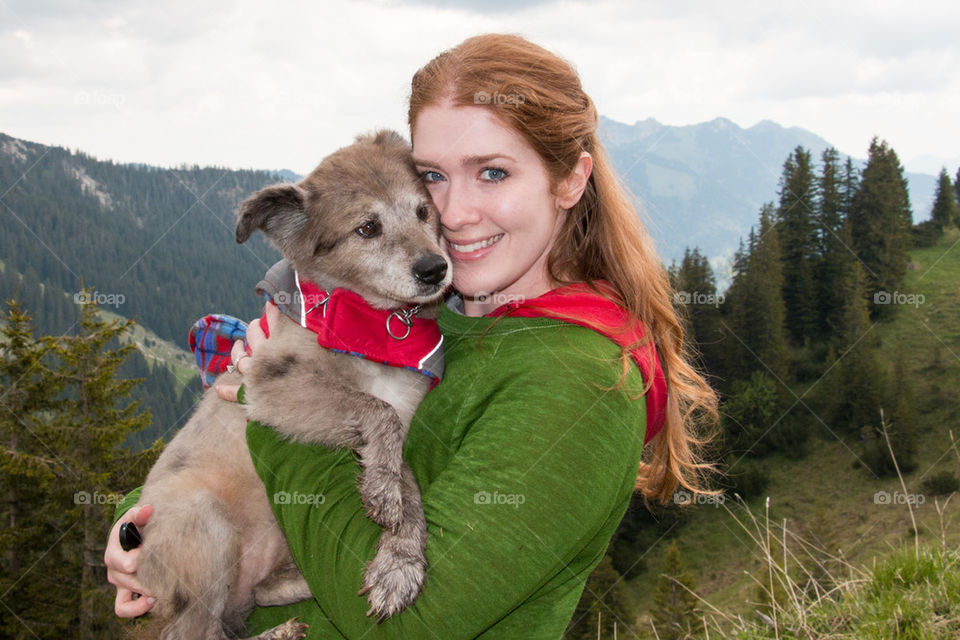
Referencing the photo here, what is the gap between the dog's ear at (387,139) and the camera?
18.0 ft

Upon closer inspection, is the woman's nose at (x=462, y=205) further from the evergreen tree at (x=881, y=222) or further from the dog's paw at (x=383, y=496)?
the evergreen tree at (x=881, y=222)

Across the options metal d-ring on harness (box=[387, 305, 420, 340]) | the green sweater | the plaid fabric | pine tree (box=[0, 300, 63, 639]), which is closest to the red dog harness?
metal d-ring on harness (box=[387, 305, 420, 340])

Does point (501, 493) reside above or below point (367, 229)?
below

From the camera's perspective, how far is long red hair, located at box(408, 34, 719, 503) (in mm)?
3863

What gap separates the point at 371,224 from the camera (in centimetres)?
507

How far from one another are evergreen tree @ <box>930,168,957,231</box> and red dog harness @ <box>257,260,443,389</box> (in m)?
117

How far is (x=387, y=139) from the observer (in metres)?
5.57

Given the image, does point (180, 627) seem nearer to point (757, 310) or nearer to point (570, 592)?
point (570, 592)

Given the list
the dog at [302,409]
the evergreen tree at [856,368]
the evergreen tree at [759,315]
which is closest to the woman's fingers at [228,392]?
the dog at [302,409]

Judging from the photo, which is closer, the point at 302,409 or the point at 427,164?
the point at 302,409

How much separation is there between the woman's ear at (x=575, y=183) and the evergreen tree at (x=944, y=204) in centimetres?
11691

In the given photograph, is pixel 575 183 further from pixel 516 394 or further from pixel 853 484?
pixel 853 484

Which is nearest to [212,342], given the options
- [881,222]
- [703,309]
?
[703,309]

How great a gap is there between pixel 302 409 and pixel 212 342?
2201 millimetres
